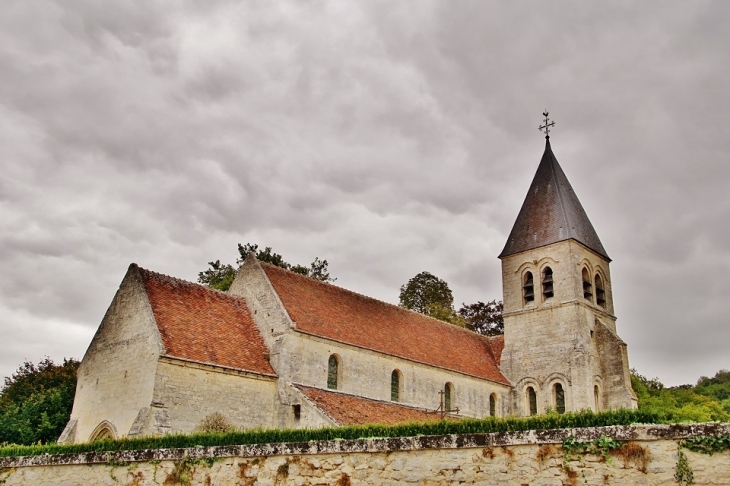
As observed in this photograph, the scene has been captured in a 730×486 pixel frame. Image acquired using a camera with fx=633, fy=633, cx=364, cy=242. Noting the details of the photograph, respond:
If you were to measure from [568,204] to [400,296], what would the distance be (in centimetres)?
1650

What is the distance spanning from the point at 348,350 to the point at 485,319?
2447cm

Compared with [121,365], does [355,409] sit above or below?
below

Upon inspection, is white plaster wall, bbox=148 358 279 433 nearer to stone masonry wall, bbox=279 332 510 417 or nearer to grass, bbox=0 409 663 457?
stone masonry wall, bbox=279 332 510 417

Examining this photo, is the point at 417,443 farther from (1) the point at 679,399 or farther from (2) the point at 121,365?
(1) the point at 679,399

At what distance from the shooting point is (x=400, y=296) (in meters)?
46.8

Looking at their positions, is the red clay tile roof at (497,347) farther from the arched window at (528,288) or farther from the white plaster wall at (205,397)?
the white plaster wall at (205,397)

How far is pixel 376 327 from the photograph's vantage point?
27109mm

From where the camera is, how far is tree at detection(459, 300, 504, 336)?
152 ft

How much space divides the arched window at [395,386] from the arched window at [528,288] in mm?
10189

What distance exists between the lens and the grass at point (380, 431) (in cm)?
920

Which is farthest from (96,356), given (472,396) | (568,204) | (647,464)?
(568,204)

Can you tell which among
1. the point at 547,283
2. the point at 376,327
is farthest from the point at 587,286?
the point at 376,327

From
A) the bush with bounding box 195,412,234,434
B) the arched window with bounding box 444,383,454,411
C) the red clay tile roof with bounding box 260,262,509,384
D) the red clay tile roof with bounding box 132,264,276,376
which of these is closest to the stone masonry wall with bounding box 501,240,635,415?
the red clay tile roof with bounding box 260,262,509,384

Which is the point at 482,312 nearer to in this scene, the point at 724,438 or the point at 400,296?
the point at 400,296
